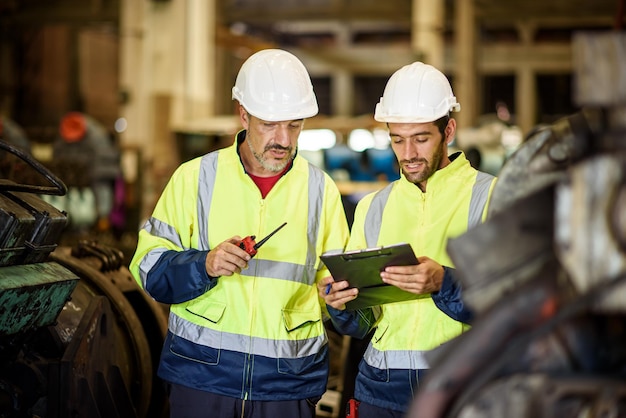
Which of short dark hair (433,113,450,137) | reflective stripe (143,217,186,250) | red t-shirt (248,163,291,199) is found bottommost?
reflective stripe (143,217,186,250)

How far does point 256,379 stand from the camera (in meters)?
3.46

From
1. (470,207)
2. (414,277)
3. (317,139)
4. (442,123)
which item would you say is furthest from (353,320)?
(317,139)

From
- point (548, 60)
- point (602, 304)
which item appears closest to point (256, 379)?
point (602, 304)

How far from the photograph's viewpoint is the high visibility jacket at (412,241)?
3.35 metres

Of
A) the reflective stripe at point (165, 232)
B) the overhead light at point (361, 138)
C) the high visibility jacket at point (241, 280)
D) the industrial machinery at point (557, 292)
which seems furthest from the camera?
the overhead light at point (361, 138)

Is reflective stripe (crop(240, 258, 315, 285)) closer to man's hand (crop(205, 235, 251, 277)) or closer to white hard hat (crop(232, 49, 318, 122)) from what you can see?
man's hand (crop(205, 235, 251, 277))

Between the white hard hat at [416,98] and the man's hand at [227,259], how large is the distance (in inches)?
28.9

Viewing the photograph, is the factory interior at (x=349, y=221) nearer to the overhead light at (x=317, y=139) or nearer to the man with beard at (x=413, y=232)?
the overhead light at (x=317, y=139)

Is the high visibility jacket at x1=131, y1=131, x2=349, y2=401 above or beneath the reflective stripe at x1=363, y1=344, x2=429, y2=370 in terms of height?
above

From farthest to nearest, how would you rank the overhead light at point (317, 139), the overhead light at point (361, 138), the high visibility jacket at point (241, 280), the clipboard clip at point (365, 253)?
the overhead light at point (361, 138)
the overhead light at point (317, 139)
the high visibility jacket at point (241, 280)
the clipboard clip at point (365, 253)

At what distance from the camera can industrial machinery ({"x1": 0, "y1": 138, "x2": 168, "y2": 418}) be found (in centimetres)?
363

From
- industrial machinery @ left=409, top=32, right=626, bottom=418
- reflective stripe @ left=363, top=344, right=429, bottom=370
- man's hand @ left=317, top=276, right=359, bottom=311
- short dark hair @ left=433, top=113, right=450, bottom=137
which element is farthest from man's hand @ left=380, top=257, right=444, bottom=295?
industrial machinery @ left=409, top=32, right=626, bottom=418

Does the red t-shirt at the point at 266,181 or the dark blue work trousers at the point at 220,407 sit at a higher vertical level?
the red t-shirt at the point at 266,181

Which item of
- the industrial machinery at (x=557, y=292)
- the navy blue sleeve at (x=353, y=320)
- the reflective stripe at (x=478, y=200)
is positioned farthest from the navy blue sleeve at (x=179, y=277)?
the industrial machinery at (x=557, y=292)
